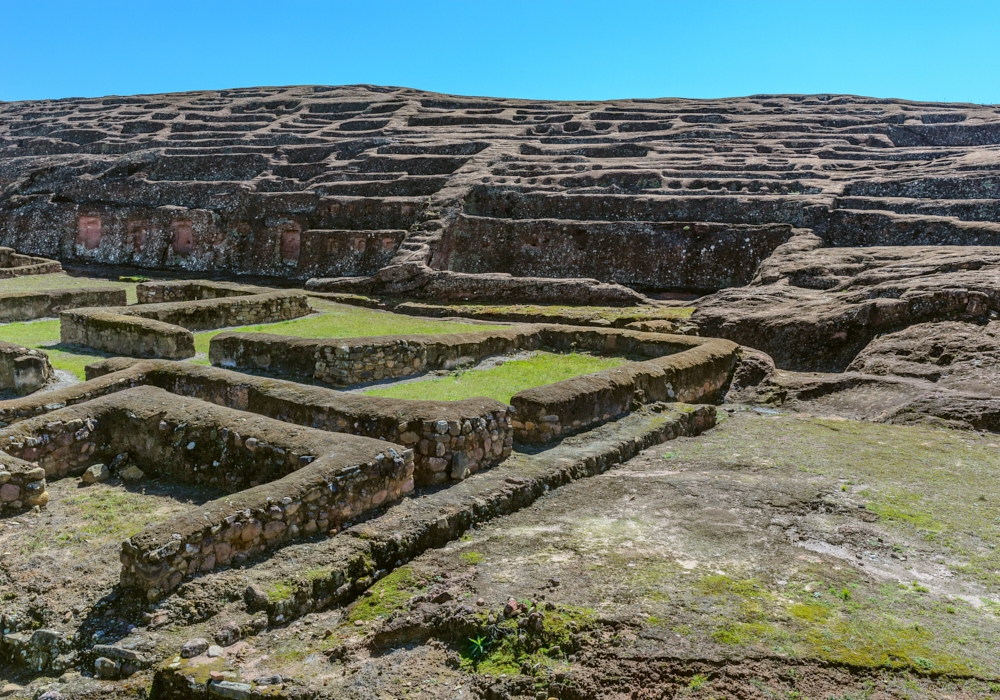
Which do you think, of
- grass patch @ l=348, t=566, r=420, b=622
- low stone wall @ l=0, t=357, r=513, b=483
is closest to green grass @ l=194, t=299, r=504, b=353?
low stone wall @ l=0, t=357, r=513, b=483

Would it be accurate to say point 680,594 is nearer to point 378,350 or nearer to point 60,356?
point 378,350

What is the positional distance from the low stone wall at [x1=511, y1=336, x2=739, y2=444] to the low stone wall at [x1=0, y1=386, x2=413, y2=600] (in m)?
2.10

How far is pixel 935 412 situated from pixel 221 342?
35.8 ft

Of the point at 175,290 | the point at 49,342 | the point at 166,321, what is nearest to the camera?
the point at 49,342

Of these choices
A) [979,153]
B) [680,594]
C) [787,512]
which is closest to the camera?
[680,594]

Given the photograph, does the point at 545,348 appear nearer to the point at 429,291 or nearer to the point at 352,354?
the point at 352,354

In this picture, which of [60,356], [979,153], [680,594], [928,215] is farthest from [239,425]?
[979,153]

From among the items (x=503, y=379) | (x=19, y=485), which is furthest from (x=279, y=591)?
(x=503, y=379)

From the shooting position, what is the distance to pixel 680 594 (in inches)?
219

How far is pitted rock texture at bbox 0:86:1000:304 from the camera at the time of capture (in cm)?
2116

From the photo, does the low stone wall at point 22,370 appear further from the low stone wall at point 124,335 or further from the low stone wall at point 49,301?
the low stone wall at point 49,301

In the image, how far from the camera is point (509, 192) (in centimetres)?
2556

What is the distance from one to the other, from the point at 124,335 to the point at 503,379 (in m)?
7.43

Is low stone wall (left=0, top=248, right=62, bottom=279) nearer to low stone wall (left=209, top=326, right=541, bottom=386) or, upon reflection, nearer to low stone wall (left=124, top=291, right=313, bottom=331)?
low stone wall (left=124, top=291, right=313, bottom=331)
